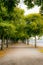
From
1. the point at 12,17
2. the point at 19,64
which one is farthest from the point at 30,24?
the point at 19,64

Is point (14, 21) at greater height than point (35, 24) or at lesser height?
lesser

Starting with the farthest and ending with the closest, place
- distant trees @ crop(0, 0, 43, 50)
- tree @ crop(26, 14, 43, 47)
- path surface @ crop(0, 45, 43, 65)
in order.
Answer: tree @ crop(26, 14, 43, 47), path surface @ crop(0, 45, 43, 65), distant trees @ crop(0, 0, 43, 50)

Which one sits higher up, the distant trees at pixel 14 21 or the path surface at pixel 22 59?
the distant trees at pixel 14 21

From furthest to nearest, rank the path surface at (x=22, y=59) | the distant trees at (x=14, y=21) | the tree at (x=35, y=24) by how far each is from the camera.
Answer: the tree at (x=35, y=24), the path surface at (x=22, y=59), the distant trees at (x=14, y=21)

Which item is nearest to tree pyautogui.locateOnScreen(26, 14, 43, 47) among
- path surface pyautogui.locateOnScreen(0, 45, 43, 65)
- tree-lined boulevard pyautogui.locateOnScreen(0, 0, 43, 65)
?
tree-lined boulevard pyautogui.locateOnScreen(0, 0, 43, 65)

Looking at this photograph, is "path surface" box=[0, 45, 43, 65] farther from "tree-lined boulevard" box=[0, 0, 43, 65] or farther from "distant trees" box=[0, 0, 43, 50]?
"distant trees" box=[0, 0, 43, 50]

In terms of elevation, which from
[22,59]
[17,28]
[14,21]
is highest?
[14,21]

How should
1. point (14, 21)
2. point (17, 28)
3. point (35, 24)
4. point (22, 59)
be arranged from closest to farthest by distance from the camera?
1. point (22, 59)
2. point (14, 21)
3. point (17, 28)
4. point (35, 24)

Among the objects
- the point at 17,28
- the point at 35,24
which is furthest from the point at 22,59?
the point at 35,24

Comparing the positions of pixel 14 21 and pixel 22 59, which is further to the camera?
pixel 14 21

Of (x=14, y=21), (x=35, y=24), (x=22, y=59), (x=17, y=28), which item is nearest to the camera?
(x=22, y=59)

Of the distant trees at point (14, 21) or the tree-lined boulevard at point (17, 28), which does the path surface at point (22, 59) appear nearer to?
the tree-lined boulevard at point (17, 28)

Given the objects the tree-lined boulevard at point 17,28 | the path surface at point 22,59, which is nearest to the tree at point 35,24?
the tree-lined boulevard at point 17,28

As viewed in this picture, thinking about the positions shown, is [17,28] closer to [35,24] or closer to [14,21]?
[35,24]
